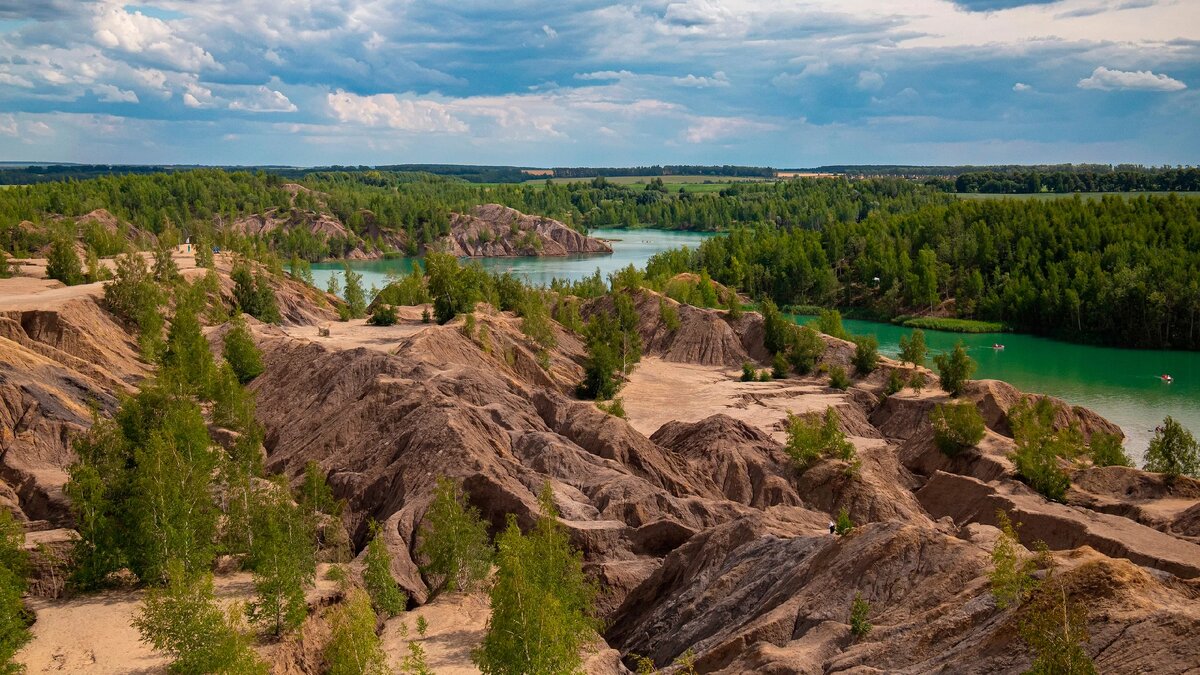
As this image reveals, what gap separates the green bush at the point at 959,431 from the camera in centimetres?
5688

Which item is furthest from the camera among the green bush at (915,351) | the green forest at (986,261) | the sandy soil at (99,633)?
the green forest at (986,261)

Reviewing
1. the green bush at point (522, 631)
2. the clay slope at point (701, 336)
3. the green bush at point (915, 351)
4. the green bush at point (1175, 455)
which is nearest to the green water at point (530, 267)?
the clay slope at point (701, 336)

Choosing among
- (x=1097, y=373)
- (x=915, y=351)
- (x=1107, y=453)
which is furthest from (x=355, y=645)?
(x=1097, y=373)

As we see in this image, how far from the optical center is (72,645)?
3019cm

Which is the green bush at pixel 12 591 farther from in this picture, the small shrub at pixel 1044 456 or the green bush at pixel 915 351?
the green bush at pixel 915 351

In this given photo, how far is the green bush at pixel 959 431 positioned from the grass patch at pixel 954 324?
68.8 metres

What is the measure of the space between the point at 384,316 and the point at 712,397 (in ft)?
87.0

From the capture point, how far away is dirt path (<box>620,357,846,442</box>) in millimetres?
68938

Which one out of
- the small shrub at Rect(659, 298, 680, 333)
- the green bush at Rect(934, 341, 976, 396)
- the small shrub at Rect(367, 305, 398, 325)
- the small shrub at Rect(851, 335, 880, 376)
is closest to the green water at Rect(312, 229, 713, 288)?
the small shrub at Rect(659, 298, 680, 333)

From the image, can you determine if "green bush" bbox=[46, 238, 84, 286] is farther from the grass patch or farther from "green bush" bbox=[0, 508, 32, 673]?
the grass patch

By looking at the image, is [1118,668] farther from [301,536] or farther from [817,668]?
[301,536]

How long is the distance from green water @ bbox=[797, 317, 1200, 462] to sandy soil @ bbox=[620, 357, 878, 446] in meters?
20.8

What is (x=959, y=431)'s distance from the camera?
187ft

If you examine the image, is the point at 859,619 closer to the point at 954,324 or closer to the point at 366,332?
the point at 366,332
